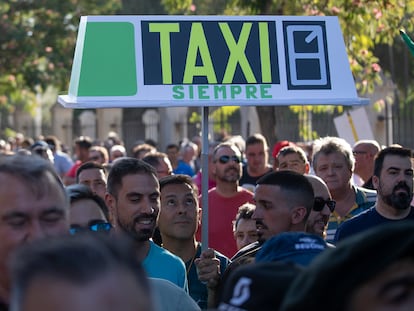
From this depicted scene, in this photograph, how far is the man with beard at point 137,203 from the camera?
6.03 meters

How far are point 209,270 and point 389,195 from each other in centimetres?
185

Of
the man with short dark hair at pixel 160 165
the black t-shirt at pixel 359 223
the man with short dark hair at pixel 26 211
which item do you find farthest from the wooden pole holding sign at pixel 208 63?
the man with short dark hair at pixel 160 165

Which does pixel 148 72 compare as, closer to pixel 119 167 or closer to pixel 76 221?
pixel 119 167

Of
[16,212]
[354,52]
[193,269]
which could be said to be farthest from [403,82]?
[16,212]

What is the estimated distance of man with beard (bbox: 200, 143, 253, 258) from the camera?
9156 millimetres

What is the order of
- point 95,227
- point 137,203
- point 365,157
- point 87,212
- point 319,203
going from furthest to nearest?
point 365,157 < point 319,203 < point 137,203 < point 87,212 < point 95,227

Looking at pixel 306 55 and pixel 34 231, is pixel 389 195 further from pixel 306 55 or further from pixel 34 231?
pixel 34 231

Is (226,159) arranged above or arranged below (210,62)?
below

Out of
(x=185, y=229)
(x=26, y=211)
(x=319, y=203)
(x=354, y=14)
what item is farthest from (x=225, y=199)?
(x=26, y=211)

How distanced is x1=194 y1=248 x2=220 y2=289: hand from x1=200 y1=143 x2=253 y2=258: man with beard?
2.48 m

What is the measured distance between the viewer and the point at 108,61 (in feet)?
21.9

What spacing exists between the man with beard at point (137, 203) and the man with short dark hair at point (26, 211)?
2378 millimetres

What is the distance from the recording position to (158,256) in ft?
19.3

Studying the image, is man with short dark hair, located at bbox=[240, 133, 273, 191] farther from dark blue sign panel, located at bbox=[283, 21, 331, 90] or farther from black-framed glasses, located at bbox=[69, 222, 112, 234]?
black-framed glasses, located at bbox=[69, 222, 112, 234]
